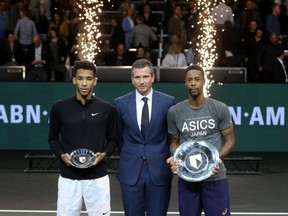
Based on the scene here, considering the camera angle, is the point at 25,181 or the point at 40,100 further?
the point at 40,100

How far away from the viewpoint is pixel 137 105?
10.3 m

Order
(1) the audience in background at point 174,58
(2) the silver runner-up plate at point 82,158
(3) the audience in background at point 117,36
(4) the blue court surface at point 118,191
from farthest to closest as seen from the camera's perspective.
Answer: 1. (3) the audience in background at point 117,36
2. (1) the audience in background at point 174,58
3. (4) the blue court surface at point 118,191
4. (2) the silver runner-up plate at point 82,158

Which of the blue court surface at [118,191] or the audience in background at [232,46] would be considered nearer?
the blue court surface at [118,191]

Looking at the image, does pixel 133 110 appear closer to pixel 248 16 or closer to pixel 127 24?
pixel 127 24

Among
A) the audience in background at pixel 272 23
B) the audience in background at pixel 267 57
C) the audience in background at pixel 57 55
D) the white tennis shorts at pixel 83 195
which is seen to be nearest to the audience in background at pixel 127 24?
the audience in background at pixel 57 55

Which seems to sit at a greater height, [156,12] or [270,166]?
[156,12]

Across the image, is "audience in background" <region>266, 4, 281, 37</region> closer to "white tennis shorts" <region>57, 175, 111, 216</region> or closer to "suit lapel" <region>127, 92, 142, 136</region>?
"suit lapel" <region>127, 92, 142, 136</region>

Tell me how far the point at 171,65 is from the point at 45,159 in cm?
440

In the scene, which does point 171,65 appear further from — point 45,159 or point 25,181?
point 25,181

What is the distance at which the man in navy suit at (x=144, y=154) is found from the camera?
10227 mm

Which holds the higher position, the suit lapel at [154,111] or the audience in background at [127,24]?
the suit lapel at [154,111]

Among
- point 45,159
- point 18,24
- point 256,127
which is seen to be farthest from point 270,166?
point 18,24

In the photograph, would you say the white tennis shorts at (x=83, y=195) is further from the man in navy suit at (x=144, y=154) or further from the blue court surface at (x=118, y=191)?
the blue court surface at (x=118, y=191)

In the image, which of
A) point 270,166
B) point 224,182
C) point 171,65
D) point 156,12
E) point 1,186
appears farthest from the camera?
point 156,12
